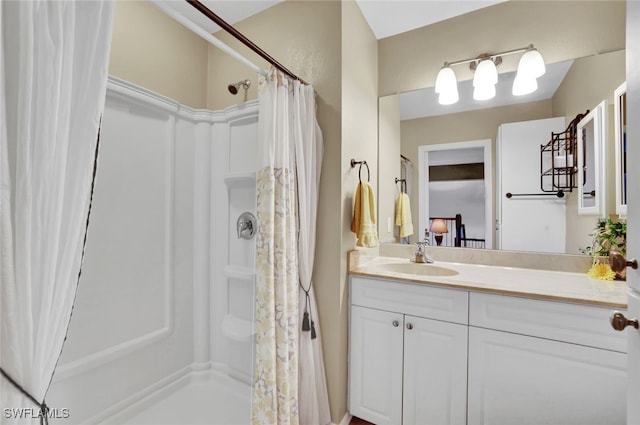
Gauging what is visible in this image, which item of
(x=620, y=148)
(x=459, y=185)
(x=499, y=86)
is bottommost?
(x=459, y=185)

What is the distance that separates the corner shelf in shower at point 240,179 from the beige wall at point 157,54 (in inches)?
23.0

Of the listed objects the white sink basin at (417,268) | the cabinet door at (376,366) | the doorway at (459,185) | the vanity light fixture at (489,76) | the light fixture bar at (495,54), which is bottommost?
the cabinet door at (376,366)

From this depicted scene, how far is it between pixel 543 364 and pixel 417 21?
2133mm

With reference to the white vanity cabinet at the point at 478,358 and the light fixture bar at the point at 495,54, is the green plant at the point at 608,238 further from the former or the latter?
the light fixture bar at the point at 495,54

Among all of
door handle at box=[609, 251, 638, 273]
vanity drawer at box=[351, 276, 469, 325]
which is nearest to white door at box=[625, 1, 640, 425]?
door handle at box=[609, 251, 638, 273]

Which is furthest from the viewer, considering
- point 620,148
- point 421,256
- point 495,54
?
point 421,256

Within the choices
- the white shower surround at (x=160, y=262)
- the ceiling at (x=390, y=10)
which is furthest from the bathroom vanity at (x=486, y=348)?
the ceiling at (x=390, y=10)

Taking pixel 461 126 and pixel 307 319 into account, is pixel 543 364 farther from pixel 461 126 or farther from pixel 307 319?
pixel 461 126

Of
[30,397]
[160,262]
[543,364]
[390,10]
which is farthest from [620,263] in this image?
[160,262]

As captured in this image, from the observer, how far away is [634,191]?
2.43ft

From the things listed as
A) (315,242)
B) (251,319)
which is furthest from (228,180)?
(251,319)

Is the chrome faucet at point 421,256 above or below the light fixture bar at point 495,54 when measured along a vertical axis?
below

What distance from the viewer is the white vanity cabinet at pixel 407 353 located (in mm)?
1408

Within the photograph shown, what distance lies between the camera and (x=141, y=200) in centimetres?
182
